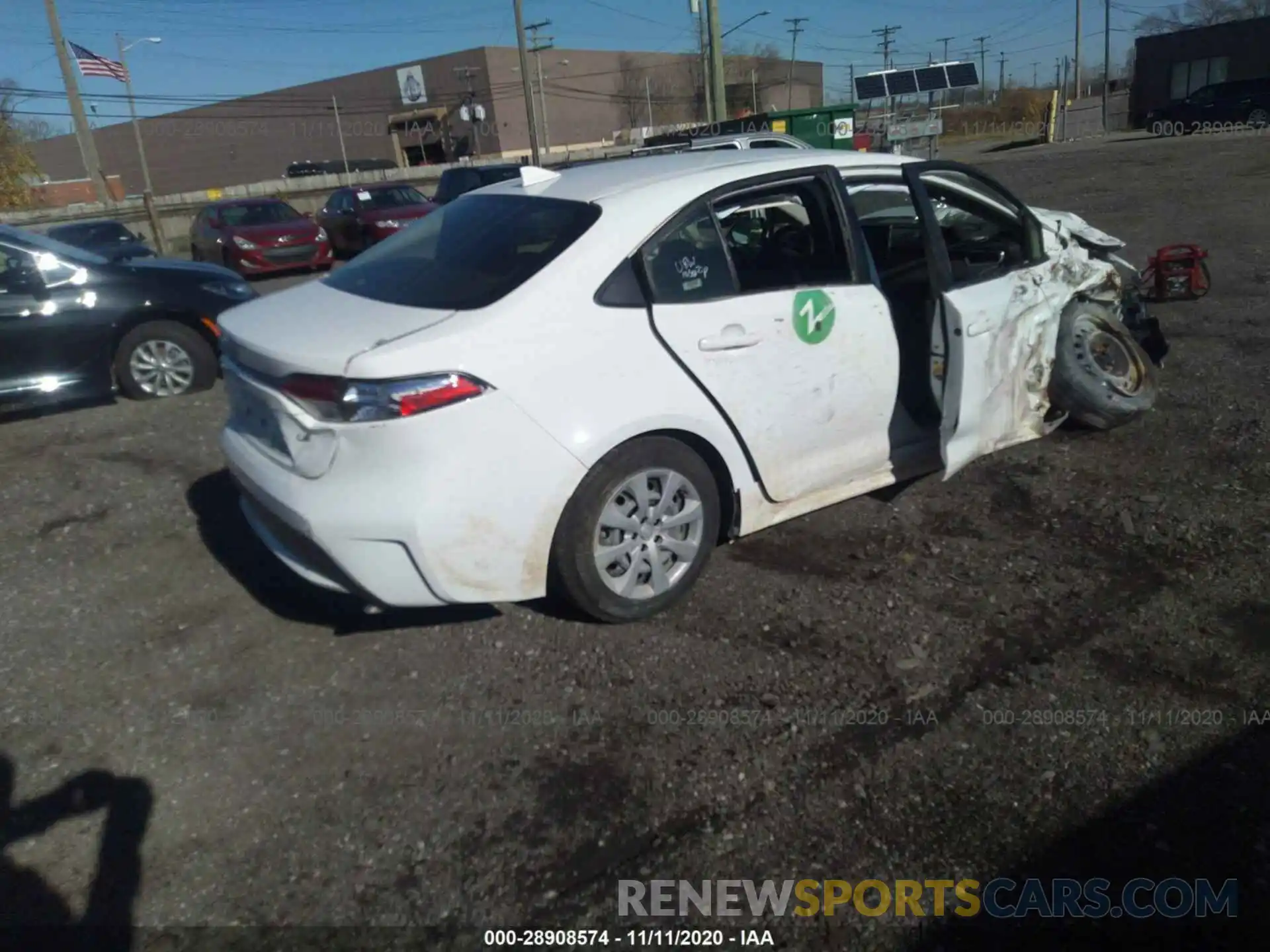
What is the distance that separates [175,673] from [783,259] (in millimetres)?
2911

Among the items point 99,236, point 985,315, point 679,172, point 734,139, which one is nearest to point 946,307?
point 985,315

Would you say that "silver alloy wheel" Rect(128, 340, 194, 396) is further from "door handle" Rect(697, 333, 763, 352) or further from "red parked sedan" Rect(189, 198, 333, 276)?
"red parked sedan" Rect(189, 198, 333, 276)

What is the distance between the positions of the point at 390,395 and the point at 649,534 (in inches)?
43.2

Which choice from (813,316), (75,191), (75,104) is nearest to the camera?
(813,316)

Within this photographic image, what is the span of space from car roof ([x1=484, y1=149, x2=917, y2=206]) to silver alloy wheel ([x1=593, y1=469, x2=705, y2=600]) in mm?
1096

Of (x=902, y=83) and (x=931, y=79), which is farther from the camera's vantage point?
(x=902, y=83)

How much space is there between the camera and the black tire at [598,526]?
330cm

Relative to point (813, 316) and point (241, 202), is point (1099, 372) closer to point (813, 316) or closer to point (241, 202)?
point (813, 316)

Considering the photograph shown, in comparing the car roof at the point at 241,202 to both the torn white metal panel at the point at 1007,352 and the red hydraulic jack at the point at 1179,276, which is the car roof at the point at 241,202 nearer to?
the red hydraulic jack at the point at 1179,276

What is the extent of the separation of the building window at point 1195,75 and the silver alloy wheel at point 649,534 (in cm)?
5022

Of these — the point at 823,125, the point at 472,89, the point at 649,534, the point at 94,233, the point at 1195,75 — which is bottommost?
the point at 649,534

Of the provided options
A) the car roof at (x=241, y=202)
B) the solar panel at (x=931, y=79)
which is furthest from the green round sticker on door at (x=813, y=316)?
the solar panel at (x=931, y=79)

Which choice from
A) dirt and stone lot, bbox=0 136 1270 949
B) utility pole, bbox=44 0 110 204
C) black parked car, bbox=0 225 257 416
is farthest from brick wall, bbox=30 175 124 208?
dirt and stone lot, bbox=0 136 1270 949

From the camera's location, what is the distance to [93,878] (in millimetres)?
2576
